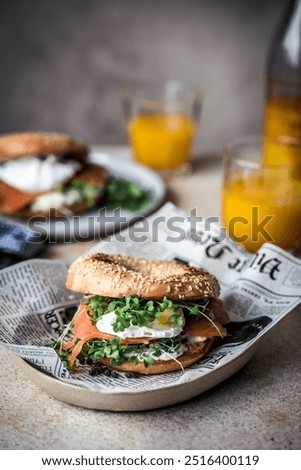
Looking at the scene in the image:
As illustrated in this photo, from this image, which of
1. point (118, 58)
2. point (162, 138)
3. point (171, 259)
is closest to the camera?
point (171, 259)

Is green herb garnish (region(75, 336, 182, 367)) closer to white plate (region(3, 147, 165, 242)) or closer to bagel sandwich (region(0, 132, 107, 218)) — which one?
white plate (region(3, 147, 165, 242))

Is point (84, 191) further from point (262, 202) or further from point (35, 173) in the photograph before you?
point (262, 202)

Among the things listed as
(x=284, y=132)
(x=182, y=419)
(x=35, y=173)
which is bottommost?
(x=182, y=419)

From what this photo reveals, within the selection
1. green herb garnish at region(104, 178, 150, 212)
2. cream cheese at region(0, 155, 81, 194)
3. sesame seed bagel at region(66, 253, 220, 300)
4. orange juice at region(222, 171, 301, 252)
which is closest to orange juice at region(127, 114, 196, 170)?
green herb garnish at region(104, 178, 150, 212)

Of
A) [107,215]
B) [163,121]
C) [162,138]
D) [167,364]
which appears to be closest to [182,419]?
[167,364]

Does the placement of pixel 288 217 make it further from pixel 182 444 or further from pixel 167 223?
pixel 182 444
